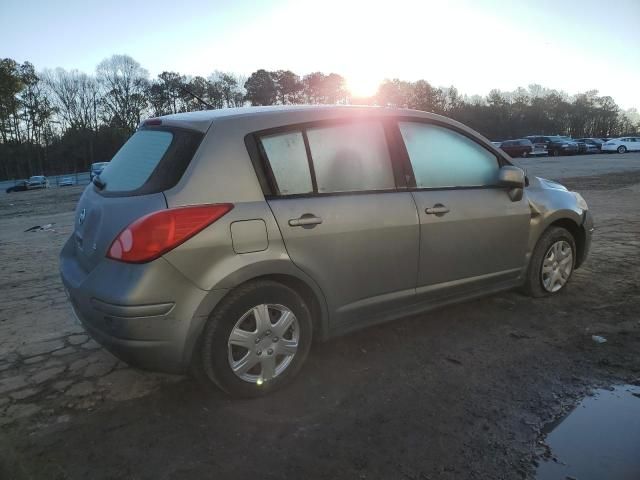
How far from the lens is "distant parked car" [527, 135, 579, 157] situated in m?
42.4

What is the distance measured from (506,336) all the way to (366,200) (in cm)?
155

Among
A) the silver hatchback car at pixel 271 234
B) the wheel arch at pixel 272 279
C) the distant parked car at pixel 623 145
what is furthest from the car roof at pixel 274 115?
the distant parked car at pixel 623 145

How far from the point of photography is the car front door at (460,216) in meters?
3.55

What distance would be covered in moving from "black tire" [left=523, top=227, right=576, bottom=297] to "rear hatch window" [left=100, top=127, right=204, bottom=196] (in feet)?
9.95

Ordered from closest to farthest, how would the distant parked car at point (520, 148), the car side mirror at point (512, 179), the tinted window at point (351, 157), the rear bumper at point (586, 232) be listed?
1. the tinted window at point (351, 157)
2. the car side mirror at point (512, 179)
3. the rear bumper at point (586, 232)
4. the distant parked car at point (520, 148)

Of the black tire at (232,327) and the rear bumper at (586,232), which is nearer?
the black tire at (232,327)

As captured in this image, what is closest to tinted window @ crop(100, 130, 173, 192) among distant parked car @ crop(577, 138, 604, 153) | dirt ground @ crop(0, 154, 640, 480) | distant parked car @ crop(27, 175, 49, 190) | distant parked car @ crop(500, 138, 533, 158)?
dirt ground @ crop(0, 154, 640, 480)

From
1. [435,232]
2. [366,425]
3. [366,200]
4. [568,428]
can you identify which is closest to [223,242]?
[366,200]

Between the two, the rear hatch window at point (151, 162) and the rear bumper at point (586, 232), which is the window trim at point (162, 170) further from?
the rear bumper at point (586, 232)

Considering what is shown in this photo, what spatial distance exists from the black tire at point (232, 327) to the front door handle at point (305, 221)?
1.20 feet

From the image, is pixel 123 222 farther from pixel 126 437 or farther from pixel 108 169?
pixel 126 437

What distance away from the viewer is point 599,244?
672 centimetres

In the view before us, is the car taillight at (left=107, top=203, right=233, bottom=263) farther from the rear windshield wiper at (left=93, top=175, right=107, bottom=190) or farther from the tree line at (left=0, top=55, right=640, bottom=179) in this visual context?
the tree line at (left=0, top=55, right=640, bottom=179)

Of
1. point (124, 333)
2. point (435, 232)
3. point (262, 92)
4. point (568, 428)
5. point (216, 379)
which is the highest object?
point (262, 92)
